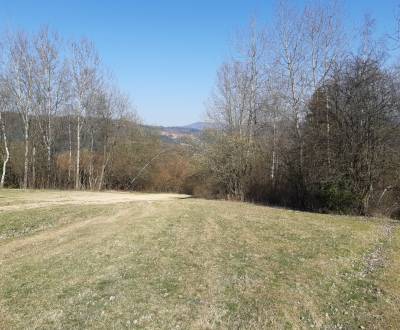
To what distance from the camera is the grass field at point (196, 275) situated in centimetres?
557

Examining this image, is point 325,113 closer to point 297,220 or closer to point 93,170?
point 297,220

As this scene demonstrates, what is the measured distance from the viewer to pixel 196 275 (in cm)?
740

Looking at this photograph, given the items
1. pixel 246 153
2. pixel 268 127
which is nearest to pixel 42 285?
pixel 246 153

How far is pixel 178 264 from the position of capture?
8.09m

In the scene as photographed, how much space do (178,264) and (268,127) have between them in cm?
1883

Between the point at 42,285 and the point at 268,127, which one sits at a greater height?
the point at 268,127

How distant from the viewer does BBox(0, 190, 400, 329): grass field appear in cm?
557

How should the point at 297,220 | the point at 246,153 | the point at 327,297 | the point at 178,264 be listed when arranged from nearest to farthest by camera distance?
the point at 327,297 → the point at 178,264 → the point at 297,220 → the point at 246,153

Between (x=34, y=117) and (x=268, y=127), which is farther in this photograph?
(x=34, y=117)

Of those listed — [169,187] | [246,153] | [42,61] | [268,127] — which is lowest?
[169,187]

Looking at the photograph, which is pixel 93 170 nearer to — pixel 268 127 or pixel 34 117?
pixel 34 117

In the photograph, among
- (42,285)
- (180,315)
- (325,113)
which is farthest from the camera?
(325,113)

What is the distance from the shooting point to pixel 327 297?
6.40 m

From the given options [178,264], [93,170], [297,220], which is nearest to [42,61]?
[93,170]
